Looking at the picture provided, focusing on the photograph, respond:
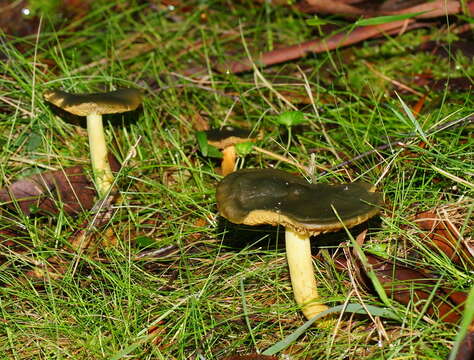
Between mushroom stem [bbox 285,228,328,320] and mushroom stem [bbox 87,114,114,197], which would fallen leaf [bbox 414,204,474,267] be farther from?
mushroom stem [bbox 87,114,114,197]

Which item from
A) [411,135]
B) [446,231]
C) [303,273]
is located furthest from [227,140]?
[446,231]

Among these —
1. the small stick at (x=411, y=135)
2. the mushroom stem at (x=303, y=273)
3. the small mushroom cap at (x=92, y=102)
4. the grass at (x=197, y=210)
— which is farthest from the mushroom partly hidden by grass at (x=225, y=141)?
the mushroom stem at (x=303, y=273)

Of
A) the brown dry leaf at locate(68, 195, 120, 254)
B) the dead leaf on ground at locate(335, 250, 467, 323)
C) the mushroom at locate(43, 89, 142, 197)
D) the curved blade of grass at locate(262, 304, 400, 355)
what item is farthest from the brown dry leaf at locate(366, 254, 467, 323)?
the mushroom at locate(43, 89, 142, 197)

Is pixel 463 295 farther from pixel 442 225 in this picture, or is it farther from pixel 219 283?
pixel 219 283

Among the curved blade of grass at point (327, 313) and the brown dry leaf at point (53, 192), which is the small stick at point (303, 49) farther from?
the curved blade of grass at point (327, 313)

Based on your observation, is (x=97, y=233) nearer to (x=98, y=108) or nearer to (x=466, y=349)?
(x=98, y=108)

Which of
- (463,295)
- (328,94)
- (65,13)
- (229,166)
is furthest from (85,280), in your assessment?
(65,13)
